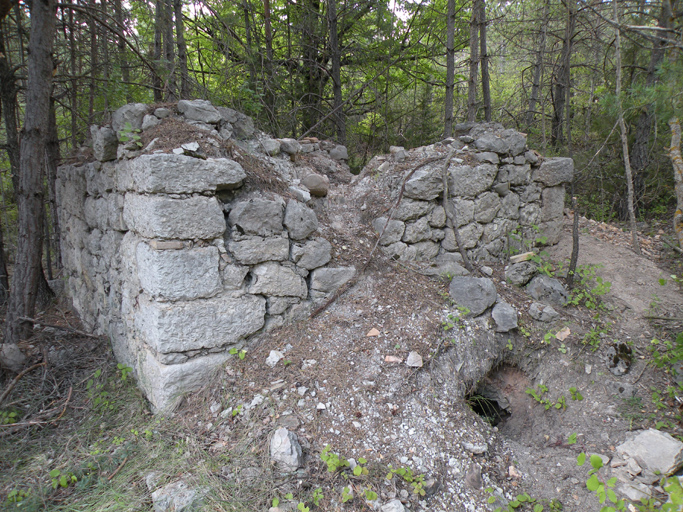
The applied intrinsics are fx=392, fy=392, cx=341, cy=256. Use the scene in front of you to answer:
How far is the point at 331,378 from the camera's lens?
Answer: 2.78 metres

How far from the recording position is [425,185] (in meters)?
3.84

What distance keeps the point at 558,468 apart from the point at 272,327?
2.24 meters

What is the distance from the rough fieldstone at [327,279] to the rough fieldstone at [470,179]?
1470mm

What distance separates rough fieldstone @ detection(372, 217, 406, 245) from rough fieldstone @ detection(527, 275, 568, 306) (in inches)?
59.8

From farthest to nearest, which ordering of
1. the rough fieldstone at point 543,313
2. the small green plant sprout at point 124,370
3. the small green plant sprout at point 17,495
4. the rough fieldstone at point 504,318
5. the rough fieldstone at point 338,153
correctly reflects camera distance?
the rough fieldstone at point 338,153, the rough fieldstone at point 543,313, the rough fieldstone at point 504,318, the small green plant sprout at point 124,370, the small green plant sprout at point 17,495

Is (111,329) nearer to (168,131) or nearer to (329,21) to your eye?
(168,131)

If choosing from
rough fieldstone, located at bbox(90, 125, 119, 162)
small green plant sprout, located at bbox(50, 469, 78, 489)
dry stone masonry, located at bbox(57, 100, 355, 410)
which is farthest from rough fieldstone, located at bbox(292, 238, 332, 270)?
small green plant sprout, located at bbox(50, 469, 78, 489)

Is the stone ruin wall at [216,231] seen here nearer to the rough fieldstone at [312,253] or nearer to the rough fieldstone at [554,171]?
the rough fieldstone at [312,253]

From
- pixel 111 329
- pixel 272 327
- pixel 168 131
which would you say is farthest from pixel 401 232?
pixel 111 329

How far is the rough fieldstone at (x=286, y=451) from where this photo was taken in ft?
7.48

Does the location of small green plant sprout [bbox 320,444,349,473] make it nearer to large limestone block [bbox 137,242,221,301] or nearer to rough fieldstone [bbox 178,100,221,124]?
large limestone block [bbox 137,242,221,301]

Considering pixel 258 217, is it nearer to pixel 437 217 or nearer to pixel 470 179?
pixel 437 217

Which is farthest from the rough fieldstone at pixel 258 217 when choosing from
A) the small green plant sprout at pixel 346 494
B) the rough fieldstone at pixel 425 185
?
the small green plant sprout at pixel 346 494

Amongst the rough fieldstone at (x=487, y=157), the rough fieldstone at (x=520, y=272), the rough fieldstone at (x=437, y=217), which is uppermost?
the rough fieldstone at (x=487, y=157)
